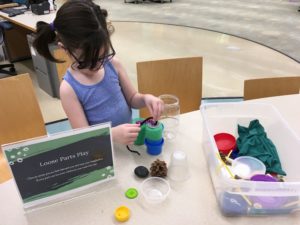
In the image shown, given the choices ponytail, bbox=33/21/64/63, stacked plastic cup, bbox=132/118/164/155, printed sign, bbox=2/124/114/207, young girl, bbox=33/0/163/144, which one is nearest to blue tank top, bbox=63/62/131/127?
young girl, bbox=33/0/163/144

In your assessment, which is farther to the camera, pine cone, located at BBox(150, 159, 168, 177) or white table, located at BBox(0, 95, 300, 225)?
pine cone, located at BBox(150, 159, 168, 177)

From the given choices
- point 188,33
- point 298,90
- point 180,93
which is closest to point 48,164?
point 180,93

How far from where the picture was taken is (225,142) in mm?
1030

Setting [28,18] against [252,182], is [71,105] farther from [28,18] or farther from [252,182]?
[28,18]

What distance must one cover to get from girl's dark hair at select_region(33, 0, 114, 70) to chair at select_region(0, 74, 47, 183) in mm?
436

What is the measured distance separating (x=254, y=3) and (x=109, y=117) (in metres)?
6.35

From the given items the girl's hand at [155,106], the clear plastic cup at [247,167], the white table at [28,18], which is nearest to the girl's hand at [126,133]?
the girl's hand at [155,106]

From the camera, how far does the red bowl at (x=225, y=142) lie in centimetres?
100

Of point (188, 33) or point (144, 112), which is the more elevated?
point (144, 112)

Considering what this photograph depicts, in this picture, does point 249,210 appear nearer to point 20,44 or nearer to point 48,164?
point 48,164

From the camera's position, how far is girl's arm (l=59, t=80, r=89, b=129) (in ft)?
3.57

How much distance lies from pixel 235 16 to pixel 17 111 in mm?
4953

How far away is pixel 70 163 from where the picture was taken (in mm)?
801

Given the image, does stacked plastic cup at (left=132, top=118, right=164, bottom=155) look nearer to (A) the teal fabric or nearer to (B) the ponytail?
(A) the teal fabric
